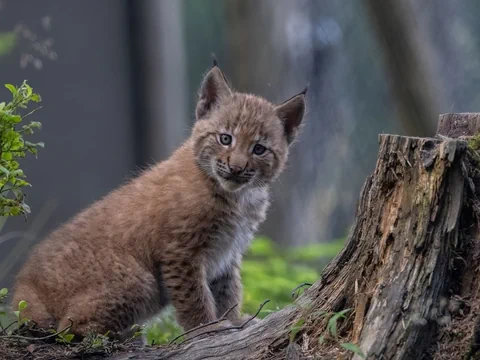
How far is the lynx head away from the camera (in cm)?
475

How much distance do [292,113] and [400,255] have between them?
2240mm

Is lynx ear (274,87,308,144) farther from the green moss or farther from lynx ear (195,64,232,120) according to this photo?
the green moss

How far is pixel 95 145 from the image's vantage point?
26.1 ft

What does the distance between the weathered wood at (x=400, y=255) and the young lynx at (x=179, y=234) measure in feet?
4.30

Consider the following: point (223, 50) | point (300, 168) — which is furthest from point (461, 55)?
point (223, 50)

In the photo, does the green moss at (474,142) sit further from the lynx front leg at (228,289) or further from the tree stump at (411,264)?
the lynx front leg at (228,289)

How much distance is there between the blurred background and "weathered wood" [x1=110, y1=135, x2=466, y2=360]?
2.91m

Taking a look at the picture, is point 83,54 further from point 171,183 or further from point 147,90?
point 171,183

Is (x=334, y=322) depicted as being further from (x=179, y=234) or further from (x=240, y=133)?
(x=240, y=133)

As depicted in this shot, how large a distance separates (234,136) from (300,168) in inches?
157

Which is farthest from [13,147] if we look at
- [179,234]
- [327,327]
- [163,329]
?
[163,329]

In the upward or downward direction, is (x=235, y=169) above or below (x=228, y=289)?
above

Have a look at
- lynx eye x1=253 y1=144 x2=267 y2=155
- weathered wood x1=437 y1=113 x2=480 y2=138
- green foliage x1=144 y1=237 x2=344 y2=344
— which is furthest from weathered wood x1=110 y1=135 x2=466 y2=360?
green foliage x1=144 y1=237 x2=344 y2=344

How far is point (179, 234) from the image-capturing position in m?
4.62
